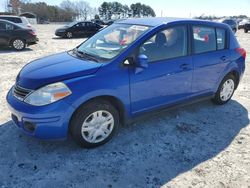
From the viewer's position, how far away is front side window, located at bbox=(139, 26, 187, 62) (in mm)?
Result: 3799

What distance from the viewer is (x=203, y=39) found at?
450 cm

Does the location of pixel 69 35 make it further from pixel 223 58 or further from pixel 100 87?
pixel 100 87

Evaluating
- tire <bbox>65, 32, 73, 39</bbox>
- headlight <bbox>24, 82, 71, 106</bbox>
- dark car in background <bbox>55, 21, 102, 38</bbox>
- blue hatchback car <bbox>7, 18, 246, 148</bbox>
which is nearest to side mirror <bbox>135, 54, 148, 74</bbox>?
blue hatchback car <bbox>7, 18, 246, 148</bbox>

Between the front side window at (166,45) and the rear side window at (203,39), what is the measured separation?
250 mm

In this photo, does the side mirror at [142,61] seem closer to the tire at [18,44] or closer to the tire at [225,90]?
the tire at [225,90]

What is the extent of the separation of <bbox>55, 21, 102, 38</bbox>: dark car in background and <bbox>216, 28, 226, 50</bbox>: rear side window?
54.7 ft

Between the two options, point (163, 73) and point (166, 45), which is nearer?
point (163, 73)

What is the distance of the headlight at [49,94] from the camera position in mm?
3119

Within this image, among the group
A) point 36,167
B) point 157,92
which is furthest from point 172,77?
point 36,167

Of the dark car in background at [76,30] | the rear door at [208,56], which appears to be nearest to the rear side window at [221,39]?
the rear door at [208,56]

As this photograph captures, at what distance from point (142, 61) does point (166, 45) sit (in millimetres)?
714

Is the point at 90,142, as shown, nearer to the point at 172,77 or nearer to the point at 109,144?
the point at 109,144

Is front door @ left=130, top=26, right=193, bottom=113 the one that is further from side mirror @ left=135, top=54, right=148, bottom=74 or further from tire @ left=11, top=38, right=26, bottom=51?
tire @ left=11, top=38, right=26, bottom=51

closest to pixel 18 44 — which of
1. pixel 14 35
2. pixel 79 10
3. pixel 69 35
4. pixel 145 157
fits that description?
pixel 14 35
